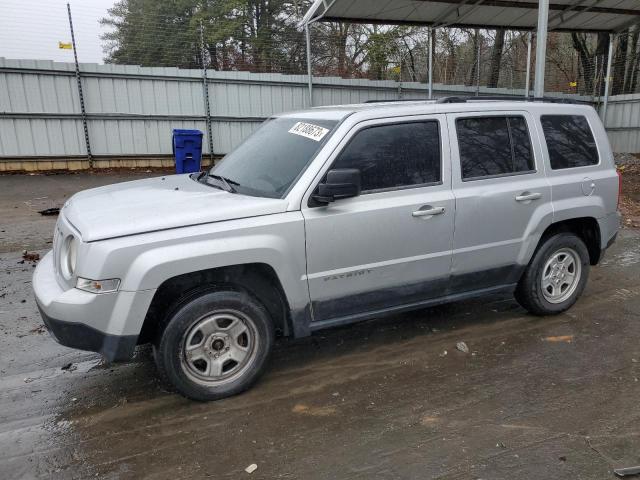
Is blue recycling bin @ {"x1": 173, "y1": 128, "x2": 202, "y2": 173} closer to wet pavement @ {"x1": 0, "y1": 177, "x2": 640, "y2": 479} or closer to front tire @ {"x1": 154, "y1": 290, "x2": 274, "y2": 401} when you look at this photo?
wet pavement @ {"x1": 0, "y1": 177, "x2": 640, "y2": 479}

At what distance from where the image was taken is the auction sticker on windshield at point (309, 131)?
13.0ft

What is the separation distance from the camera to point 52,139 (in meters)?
12.9

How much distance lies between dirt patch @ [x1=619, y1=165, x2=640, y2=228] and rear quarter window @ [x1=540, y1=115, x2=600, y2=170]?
4.93 meters

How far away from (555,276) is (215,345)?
10.7 ft

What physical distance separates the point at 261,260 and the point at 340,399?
109cm

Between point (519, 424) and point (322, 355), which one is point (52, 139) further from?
point (519, 424)

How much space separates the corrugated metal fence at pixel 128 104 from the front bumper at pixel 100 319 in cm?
1120

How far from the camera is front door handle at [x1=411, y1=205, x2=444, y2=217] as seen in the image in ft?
13.1

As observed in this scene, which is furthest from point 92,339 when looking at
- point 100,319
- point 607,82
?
point 607,82

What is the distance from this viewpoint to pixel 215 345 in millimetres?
3547

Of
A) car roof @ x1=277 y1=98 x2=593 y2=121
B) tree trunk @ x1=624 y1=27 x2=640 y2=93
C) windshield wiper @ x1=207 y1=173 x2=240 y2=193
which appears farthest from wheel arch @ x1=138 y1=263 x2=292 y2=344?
tree trunk @ x1=624 y1=27 x2=640 y2=93

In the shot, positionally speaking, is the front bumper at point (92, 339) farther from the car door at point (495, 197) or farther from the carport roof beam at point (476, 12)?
the carport roof beam at point (476, 12)

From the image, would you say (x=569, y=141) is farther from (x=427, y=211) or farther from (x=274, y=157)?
(x=274, y=157)

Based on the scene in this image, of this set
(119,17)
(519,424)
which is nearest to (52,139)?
(119,17)
